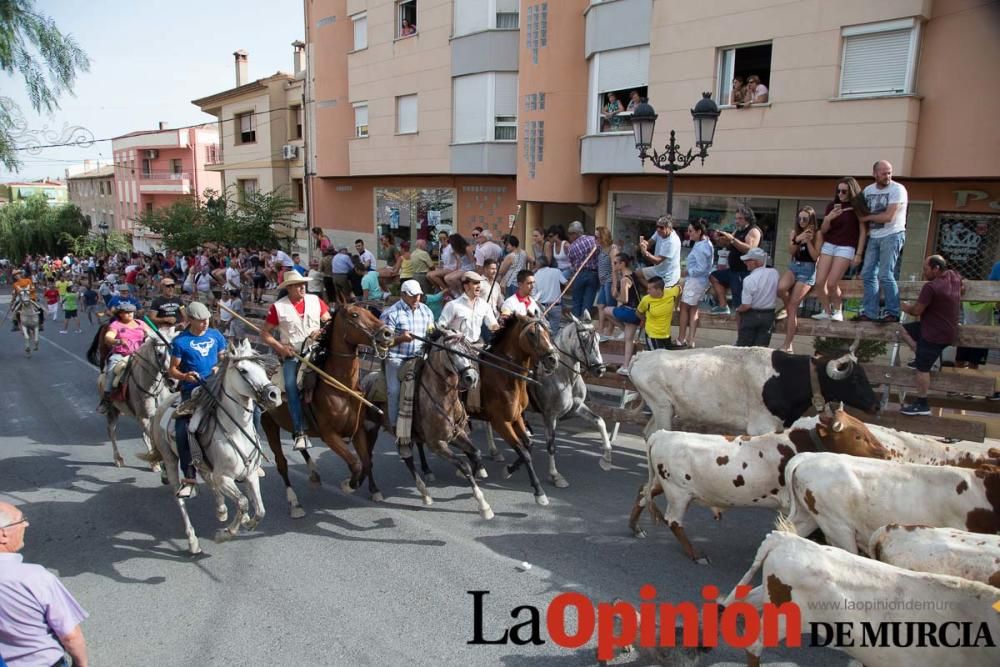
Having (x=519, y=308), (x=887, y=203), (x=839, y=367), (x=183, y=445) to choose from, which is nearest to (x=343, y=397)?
(x=183, y=445)

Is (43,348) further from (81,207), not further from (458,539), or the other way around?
(81,207)

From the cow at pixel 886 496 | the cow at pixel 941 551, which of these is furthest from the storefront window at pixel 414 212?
the cow at pixel 941 551

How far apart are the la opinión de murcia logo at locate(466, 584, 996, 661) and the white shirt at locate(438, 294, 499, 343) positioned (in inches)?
142

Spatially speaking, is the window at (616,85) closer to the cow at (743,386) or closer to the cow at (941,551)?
the cow at (743,386)

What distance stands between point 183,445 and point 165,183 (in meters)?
50.3

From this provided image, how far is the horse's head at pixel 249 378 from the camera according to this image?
22.1ft

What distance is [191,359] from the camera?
7906 millimetres

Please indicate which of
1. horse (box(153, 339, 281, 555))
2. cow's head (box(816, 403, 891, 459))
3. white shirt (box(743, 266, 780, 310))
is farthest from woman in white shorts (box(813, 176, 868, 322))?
horse (box(153, 339, 281, 555))

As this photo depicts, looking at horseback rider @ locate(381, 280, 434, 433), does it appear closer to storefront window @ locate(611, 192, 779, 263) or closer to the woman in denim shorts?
the woman in denim shorts

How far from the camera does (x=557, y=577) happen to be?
645 cm

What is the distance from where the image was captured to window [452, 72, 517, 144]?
21.3 metres

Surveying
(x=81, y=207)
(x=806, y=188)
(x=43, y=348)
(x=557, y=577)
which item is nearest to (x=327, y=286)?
(x=43, y=348)

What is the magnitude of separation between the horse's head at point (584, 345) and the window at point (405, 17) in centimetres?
1877

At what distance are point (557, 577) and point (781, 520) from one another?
214cm
